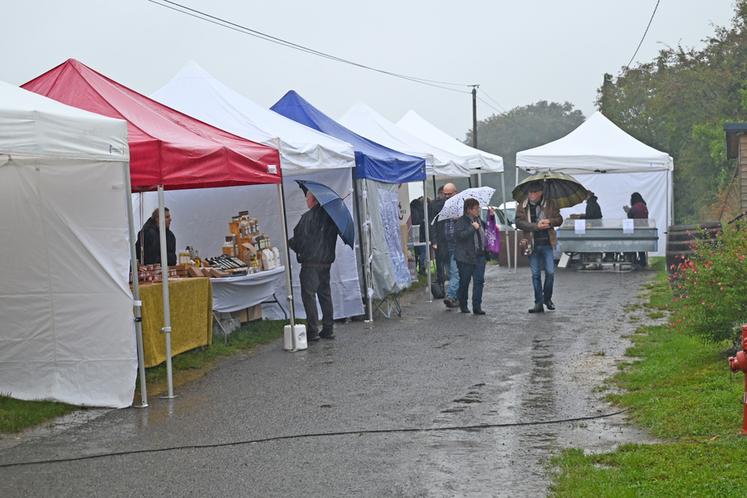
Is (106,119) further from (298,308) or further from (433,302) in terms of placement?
(433,302)

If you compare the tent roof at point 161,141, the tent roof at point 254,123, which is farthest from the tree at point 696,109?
the tent roof at point 161,141

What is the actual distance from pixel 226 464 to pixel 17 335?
12.2ft

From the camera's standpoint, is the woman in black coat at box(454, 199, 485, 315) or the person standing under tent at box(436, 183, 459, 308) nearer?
the woman in black coat at box(454, 199, 485, 315)

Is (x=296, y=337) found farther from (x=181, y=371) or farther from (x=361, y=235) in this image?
(x=361, y=235)

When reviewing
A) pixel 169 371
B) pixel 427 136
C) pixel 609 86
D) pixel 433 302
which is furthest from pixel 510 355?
pixel 609 86

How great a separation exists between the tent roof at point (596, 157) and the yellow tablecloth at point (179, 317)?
1415cm

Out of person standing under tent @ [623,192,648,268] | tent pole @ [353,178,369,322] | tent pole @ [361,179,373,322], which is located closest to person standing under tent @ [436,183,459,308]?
tent pole @ [361,179,373,322]

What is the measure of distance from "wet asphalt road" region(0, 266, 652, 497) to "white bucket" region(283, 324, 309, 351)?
0.15 meters

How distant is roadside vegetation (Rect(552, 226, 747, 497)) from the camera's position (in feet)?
22.1

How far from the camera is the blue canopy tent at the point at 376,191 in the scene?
17.0 m

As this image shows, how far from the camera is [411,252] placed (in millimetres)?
24062

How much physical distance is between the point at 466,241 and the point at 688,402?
8262 mm

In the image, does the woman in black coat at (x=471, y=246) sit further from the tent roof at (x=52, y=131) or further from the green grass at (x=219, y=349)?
the tent roof at (x=52, y=131)

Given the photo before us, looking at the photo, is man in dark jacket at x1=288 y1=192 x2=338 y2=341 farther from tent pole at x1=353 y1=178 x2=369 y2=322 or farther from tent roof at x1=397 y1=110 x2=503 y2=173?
tent roof at x1=397 y1=110 x2=503 y2=173
